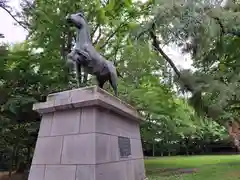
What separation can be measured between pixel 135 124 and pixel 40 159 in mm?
2349

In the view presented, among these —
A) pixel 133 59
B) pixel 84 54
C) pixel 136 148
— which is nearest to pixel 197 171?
pixel 133 59

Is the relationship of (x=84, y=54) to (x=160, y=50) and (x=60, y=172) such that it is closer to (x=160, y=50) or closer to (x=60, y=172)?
(x=60, y=172)

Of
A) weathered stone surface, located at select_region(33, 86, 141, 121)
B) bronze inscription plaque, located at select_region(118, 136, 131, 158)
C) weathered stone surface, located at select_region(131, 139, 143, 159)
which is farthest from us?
weathered stone surface, located at select_region(131, 139, 143, 159)

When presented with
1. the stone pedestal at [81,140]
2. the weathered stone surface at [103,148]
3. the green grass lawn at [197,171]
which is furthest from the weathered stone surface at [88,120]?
the green grass lawn at [197,171]

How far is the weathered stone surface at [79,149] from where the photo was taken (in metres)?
3.82

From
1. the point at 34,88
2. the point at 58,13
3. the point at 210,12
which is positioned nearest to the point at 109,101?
the point at 210,12

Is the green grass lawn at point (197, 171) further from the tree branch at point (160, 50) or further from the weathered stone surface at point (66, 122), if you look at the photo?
the weathered stone surface at point (66, 122)

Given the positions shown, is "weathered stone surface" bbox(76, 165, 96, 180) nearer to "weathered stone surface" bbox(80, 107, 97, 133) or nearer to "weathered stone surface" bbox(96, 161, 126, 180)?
"weathered stone surface" bbox(96, 161, 126, 180)

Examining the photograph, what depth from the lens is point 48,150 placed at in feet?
14.0

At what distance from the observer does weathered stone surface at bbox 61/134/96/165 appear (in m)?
3.82

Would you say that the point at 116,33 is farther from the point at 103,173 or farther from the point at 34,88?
the point at 103,173

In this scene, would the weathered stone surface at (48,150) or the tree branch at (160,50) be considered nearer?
the weathered stone surface at (48,150)

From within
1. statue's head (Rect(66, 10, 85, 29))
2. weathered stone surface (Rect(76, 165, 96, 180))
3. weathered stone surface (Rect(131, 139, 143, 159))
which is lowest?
weathered stone surface (Rect(76, 165, 96, 180))

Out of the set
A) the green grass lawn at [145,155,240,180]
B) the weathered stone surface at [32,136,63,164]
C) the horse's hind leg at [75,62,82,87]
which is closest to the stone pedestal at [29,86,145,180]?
the weathered stone surface at [32,136,63,164]
